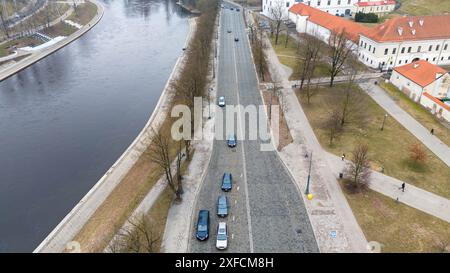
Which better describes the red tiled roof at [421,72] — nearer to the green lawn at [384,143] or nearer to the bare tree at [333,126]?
the green lawn at [384,143]

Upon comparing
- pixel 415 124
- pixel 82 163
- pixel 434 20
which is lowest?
pixel 82 163

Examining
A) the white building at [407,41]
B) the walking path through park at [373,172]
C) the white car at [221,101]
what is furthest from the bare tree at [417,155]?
the white building at [407,41]

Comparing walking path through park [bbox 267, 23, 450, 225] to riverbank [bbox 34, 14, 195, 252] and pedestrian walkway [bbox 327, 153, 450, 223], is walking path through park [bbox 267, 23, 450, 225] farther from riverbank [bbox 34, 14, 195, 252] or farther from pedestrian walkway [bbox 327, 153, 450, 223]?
riverbank [bbox 34, 14, 195, 252]

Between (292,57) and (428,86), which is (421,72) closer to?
(428,86)

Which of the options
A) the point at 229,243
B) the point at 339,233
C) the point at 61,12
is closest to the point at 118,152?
the point at 229,243

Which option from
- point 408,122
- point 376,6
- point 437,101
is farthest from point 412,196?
point 376,6

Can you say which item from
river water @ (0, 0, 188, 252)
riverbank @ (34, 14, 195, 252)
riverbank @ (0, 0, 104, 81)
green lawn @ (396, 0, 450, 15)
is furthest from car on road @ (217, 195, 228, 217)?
green lawn @ (396, 0, 450, 15)

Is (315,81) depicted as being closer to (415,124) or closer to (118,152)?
(415,124)

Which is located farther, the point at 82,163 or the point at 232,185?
the point at 82,163
